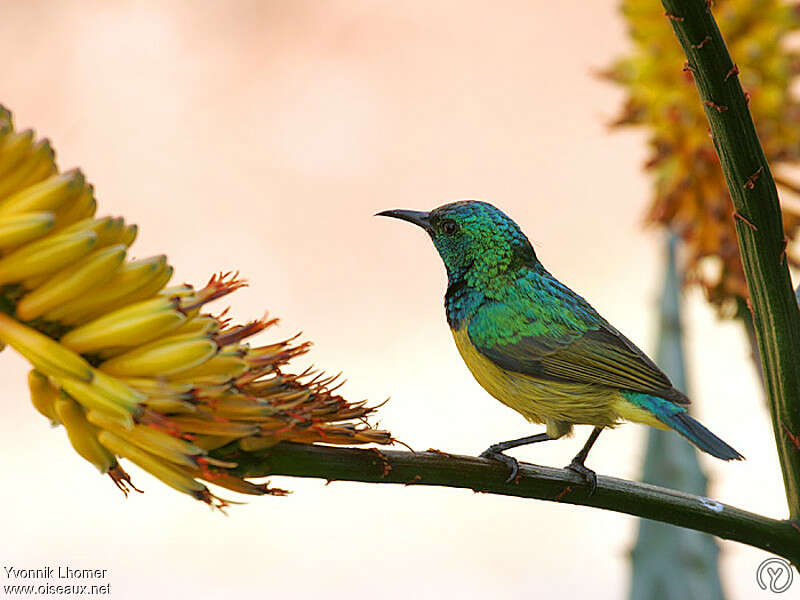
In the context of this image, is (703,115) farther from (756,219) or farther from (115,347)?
(115,347)

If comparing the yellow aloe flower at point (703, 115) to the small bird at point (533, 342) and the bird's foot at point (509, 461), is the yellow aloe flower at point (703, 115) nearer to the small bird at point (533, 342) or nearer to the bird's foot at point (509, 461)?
the small bird at point (533, 342)

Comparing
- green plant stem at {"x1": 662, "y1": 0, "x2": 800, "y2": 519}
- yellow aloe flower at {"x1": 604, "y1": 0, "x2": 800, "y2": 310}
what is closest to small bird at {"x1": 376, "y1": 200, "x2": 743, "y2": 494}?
green plant stem at {"x1": 662, "y1": 0, "x2": 800, "y2": 519}

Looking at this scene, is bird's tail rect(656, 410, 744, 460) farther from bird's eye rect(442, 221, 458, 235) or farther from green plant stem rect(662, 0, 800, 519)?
bird's eye rect(442, 221, 458, 235)

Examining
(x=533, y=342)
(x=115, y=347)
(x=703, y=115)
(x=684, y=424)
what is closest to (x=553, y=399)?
(x=533, y=342)

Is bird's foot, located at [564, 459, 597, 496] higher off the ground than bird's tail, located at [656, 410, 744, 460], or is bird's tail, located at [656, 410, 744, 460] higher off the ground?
bird's tail, located at [656, 410, 744, 460]

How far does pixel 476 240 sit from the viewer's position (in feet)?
6.58

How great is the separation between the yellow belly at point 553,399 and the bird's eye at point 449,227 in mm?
209

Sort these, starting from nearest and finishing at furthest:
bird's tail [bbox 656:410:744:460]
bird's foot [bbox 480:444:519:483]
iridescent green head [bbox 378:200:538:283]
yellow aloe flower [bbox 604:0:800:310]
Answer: bird's foot [bbox 480:444:519:483] < bird's tail [bbox 656:410:744:460] < iridescent green head [bbox 378:200:538:283] < yellow aloe flower [bbox 604:0:800:310]

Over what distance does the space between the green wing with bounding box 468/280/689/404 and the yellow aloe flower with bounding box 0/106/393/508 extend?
0.74 m

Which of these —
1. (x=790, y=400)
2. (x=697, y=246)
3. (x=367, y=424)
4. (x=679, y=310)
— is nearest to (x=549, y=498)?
(x=367, y=424)

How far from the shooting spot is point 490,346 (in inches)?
76.0

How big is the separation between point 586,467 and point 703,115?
197 centimetres

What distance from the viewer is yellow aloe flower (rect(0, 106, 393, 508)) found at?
3.76 feet

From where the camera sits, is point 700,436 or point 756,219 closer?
point 756,219
